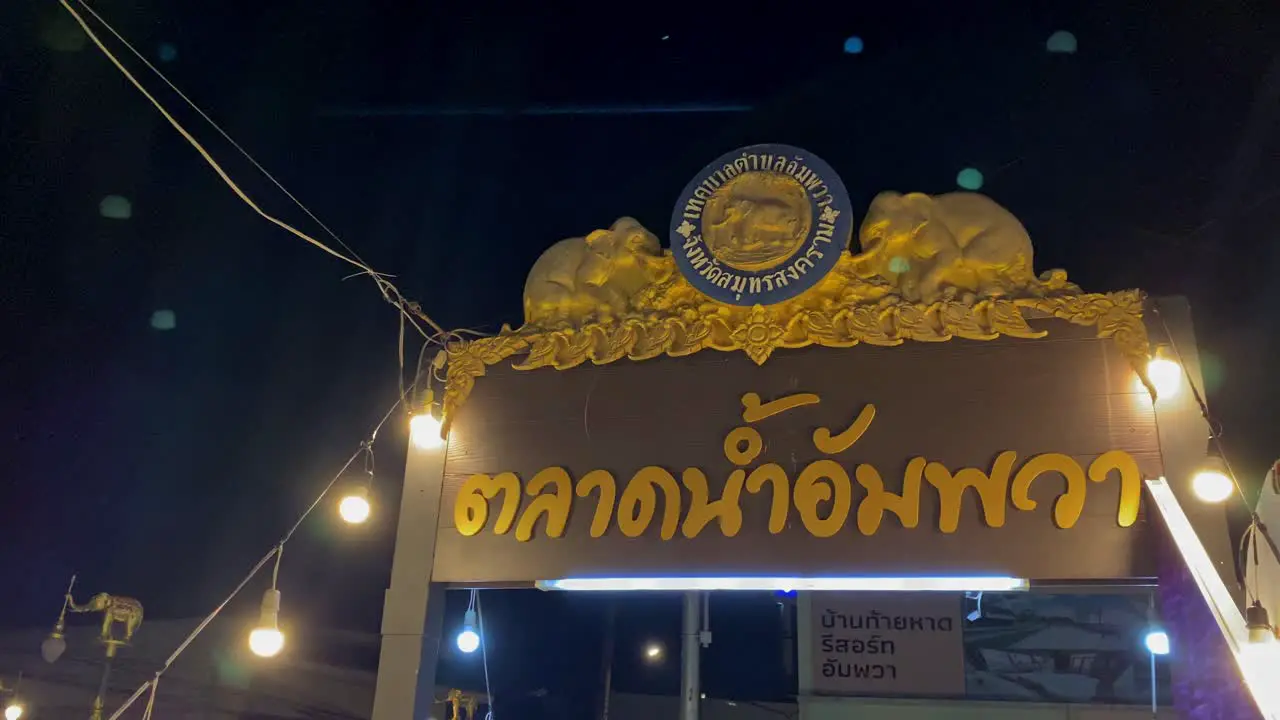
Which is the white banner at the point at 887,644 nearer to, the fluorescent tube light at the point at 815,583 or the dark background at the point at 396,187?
the dark background at the point at 396,187

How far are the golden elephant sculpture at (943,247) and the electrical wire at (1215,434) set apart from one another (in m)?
0.70

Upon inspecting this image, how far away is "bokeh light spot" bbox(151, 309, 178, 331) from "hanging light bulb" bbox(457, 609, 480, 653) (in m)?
2.91

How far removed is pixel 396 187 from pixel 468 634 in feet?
10.3

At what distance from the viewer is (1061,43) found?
15.9 feet

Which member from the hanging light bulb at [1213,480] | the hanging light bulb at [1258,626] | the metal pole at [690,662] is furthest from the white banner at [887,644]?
the hanging light bulb at [1258,626]

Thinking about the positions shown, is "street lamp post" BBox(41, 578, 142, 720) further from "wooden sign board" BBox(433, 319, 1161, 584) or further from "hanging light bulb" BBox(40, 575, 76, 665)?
"wooden sign board" BBox(433, 319, 1161, 584)

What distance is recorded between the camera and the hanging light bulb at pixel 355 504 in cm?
509

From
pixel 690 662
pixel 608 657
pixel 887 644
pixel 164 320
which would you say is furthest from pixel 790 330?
pixel 887 644

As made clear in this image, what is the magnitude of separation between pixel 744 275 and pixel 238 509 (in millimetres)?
4370

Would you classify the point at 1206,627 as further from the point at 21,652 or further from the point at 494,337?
the point at 21,652

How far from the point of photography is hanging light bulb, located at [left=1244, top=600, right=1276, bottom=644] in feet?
11.5

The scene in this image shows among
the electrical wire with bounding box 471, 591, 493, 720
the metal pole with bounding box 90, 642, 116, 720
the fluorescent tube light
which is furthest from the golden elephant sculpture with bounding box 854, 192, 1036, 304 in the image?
the metal pole with bounding box 90, 642, 116, 720

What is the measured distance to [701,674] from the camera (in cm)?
866

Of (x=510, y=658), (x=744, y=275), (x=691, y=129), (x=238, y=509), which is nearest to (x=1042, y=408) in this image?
(x=744, y=275)
